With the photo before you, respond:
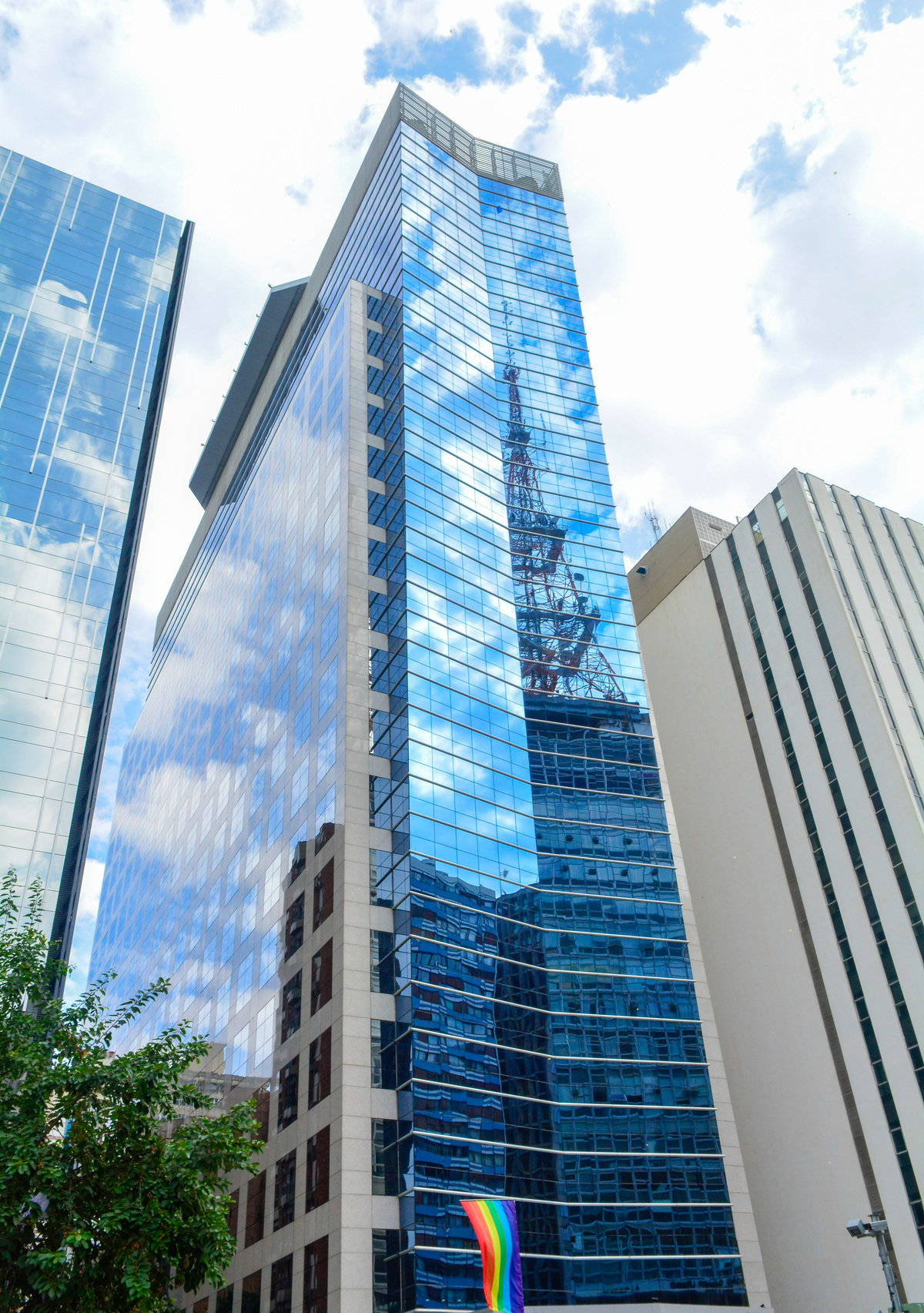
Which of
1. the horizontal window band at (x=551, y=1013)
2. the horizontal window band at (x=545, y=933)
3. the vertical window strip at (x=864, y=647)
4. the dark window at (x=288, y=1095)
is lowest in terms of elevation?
the dark window at (x=288, y=1095)

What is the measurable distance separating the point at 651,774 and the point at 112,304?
6604 centimetres

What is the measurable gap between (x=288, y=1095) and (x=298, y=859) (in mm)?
14662

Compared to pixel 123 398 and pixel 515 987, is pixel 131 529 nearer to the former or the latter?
pixel 123 398

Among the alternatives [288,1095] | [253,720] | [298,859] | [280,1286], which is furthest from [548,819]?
[280,1286]

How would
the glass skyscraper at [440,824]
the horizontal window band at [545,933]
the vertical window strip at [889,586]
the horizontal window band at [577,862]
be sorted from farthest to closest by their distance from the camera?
1. the vertical window strip at [889,586]
2. the horizontal window band at [577,862]
3. the horizontal window band at [545,933]
4. the glass skyscraper at [440,824]

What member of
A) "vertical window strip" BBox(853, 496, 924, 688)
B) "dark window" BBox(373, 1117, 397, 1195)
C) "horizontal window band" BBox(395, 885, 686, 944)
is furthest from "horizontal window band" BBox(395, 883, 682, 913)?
"vertical window strip" BBox(853, 496, 924, 688)

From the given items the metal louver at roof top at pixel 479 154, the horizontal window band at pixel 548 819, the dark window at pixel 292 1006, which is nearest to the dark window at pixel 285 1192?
the dark window at pixel 292 1006

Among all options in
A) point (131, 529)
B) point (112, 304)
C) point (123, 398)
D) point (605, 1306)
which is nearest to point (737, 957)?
point (605, 1306)

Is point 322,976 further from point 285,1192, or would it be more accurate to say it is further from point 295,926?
point 285,1192

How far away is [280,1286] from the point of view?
2293 inches

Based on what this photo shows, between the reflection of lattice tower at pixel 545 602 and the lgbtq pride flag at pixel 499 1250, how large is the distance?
35.2 m

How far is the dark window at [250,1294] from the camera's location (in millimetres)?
61547

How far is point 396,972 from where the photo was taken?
2330 inches

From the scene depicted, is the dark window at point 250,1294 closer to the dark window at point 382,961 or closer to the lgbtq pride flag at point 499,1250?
the lgbtq pride flag at point 499,1250
